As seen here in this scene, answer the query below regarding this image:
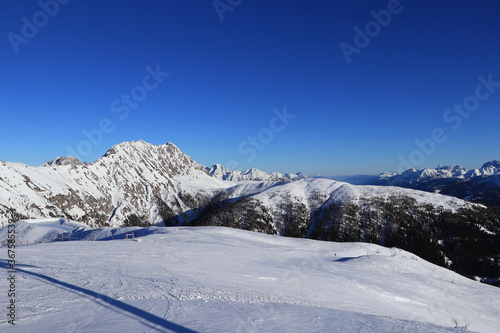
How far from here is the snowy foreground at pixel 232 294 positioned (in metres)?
7.59

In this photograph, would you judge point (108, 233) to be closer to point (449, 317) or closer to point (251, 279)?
point (251, 279)

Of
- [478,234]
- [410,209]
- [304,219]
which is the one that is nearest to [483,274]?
[478,234]

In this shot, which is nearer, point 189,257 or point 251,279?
point 251,279

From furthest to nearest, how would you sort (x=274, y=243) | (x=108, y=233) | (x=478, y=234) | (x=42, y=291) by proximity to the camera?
(x=478, y=234)
(x=108, y=233)
(x=274, y=243)
(x=42, y=291)

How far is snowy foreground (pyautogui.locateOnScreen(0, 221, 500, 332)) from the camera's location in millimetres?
7590

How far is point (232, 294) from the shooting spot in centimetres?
1048

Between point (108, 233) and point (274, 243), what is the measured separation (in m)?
35.3

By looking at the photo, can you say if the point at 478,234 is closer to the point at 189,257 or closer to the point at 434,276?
the point at 434,276

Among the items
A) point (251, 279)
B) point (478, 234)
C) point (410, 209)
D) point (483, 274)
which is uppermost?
point (251, 279)

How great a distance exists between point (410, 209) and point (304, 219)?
66.5 m

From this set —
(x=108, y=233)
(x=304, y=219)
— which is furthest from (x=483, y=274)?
(x=108, y=233)

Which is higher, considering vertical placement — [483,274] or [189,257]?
[189,257]

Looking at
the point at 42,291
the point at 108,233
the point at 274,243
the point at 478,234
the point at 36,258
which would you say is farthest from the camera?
the point at 478,234

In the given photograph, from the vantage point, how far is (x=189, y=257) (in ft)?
61.6
